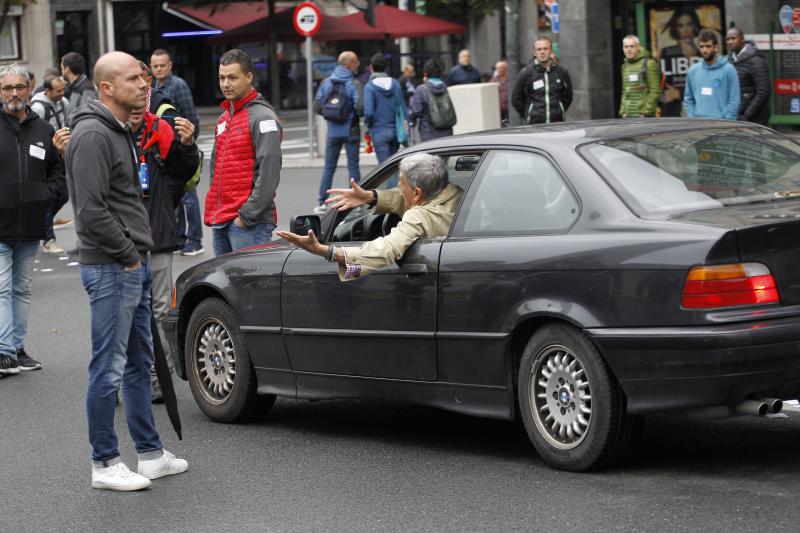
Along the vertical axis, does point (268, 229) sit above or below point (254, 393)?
above

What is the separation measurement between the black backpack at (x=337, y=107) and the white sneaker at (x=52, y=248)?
12.5 ft

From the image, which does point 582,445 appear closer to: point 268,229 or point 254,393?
point 254,393

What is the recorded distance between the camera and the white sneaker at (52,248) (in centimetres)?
1722

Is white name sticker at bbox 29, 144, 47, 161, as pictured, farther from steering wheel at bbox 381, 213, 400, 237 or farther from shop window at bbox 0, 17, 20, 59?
shop window at bbox 0, 17, 20, 59

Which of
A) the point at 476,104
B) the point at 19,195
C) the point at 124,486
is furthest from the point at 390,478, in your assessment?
the point at 476,104

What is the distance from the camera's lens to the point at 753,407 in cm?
607

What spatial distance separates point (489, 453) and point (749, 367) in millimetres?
1605

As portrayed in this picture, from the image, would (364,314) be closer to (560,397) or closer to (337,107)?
(560,397)

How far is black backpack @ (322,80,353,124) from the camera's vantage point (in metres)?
19.2

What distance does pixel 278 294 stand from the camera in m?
7.73

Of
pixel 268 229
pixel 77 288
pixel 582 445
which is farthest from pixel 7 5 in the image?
pixel 582 445

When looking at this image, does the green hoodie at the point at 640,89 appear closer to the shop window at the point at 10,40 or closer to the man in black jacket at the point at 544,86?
the man in black jacket at the point at 544,86

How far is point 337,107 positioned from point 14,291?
31.2ft

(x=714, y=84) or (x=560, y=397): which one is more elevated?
(x=714, y=84)
